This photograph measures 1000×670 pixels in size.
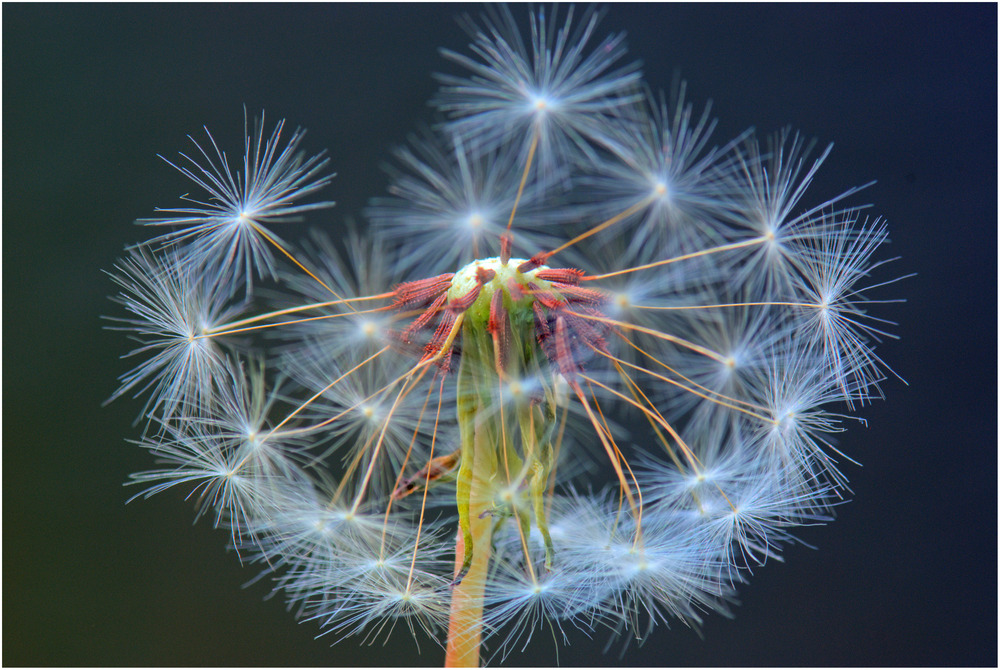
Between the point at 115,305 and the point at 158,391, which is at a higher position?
the point at 115,305

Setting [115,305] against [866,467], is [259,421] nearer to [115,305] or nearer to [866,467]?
[115,305]

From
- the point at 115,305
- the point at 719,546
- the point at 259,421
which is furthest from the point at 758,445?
the point at 115,305

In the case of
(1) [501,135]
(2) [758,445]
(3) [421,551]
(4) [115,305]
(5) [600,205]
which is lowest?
(3) [421,551]

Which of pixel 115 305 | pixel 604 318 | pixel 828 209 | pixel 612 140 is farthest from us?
pixel 115 305

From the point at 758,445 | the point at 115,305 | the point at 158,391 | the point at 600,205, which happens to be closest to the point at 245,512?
the point at 158,391

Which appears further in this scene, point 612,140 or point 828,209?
point 828,209

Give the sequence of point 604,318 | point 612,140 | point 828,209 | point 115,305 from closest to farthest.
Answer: point 604,318 → point 612,140 → point 828,209 → point 115,305

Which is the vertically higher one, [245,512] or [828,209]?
[828,209]

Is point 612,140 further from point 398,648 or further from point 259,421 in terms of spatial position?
point 398,648

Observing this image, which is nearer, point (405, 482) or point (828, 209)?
Answer: point (405, 482)
